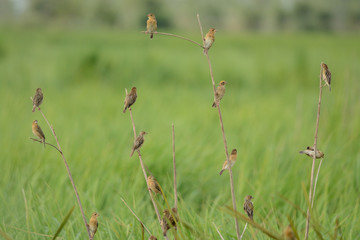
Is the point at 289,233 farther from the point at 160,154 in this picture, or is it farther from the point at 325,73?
the point at 160,154

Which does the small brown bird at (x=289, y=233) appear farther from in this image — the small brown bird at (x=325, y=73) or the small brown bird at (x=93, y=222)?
the small brown bird at (x=93, y=222)

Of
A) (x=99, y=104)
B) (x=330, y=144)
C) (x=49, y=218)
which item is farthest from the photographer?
(x=99, y=104)

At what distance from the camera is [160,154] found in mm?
2762

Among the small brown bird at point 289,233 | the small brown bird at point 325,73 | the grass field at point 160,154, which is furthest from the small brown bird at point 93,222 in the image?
the small brown bird at point 325,73

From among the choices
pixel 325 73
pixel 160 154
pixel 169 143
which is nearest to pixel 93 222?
pixel 325 73

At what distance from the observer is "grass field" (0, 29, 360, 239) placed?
172cm

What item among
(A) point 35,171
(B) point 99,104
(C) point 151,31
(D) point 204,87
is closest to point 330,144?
(A) point 35,171

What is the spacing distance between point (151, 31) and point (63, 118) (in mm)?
3381

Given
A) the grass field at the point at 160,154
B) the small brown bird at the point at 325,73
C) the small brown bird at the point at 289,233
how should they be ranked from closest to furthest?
the small brown bird at the point at 289,233 → the small brown bird at the point at 325,73 → the grass field at the point at 160,154

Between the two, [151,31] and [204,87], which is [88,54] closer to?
[204,87]

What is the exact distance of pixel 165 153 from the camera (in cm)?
272

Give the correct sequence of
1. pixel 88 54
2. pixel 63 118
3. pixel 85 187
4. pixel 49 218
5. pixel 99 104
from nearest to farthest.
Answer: pixel 49 218
pixel 85 187
pixel 63 118
pixel 99 104
pixel 88 54

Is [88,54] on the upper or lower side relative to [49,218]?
upper

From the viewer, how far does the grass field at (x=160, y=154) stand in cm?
172
